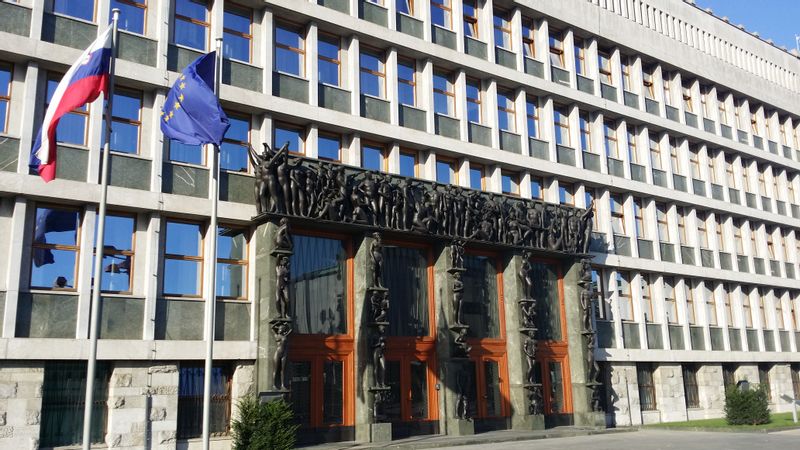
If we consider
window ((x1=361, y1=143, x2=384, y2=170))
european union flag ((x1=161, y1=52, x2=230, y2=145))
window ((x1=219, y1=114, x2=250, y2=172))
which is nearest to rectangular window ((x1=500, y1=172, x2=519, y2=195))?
window ((x1=361, y1=143, x2=384, y2=170))

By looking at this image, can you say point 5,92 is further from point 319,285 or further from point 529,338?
point 529,338

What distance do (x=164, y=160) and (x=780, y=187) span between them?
37.7 meters

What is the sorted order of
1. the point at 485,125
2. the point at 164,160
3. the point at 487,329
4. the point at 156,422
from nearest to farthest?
the point at 156,422, the point at 164,160, the point at 487,329, the point at 485,125

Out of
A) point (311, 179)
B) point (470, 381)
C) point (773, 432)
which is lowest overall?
point (773, 432)

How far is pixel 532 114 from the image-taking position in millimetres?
33750

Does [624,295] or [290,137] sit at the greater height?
[290,137]

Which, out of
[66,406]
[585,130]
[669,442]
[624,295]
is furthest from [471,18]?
[66,406]

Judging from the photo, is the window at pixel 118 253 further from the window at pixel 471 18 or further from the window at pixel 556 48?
the window at pixel 556 48

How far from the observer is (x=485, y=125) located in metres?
31.2

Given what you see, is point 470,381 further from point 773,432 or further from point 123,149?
point 123,149

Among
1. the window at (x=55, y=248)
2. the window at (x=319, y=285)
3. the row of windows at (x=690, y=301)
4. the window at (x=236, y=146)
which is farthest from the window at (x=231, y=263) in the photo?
the row of windows at (x=690, y=301)

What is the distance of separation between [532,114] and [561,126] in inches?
74.9

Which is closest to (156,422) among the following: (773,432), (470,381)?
(470,381)

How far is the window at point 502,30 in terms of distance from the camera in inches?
1303
